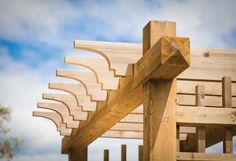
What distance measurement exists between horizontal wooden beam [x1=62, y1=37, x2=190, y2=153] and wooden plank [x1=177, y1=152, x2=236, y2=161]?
672 mm

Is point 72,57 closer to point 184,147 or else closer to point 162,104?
point 162,104

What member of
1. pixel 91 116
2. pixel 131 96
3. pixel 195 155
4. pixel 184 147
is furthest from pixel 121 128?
pixel 195 155

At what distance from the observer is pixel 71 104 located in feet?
27.7

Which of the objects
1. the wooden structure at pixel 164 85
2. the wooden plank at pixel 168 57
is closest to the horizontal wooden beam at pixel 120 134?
the wooden structure at pixel 164 85

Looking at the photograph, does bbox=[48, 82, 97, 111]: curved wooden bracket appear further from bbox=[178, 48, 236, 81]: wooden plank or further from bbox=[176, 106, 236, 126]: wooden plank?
bbox=[176, 106, 236, 126]: wooden plank

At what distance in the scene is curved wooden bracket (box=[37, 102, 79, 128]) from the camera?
9133 mm

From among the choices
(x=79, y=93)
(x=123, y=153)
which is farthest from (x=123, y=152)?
(x=79, y=93)

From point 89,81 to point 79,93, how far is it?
3.27ft

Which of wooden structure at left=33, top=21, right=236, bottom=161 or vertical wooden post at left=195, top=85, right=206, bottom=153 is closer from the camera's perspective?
wooden structure at left=33, top=21, right=236, bottom=161

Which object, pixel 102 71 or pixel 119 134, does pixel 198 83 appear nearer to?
pixel 102 71

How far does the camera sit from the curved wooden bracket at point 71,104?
8258 mm

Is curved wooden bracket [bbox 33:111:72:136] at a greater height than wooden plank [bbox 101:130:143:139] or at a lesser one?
greater

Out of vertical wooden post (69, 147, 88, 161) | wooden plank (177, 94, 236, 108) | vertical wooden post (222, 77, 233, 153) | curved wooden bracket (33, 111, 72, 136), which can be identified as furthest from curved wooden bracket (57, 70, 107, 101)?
vertical wooden post (69, 147, 88, 161)

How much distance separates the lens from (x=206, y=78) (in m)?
5.41
